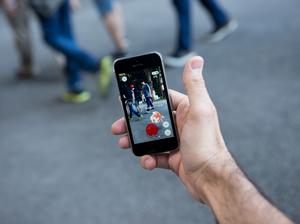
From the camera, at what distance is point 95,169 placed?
1773 millimetres

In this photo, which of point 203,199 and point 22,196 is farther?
point 22,196

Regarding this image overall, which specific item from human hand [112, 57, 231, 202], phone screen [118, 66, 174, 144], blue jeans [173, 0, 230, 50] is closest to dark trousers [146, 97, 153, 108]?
phone screen [118, 66, 174, 144]

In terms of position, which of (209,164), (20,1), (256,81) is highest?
(20,1)

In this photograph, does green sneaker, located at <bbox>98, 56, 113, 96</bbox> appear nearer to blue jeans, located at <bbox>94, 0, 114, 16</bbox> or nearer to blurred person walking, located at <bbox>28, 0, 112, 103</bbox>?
blurred person walking, located at <bbox>28, 0, 112, 103</bbox>

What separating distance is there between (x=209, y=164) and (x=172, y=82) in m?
1.40

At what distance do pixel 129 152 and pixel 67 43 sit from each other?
0.67 metres

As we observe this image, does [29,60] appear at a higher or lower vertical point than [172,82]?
higher

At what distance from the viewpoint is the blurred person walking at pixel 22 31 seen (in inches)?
100

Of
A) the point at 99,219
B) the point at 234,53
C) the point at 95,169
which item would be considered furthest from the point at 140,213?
the point at 234,53

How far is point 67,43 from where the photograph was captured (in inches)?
85.6

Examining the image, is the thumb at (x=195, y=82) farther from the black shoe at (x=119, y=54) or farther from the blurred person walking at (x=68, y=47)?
the black shoe at (x=119, y=54)

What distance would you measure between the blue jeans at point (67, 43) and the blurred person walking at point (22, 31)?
1.38ft

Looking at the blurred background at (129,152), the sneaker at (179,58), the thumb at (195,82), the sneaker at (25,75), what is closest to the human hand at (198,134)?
the thumb at (195,82)

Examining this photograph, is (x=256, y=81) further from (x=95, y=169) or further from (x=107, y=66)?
(x=95, y=169)
